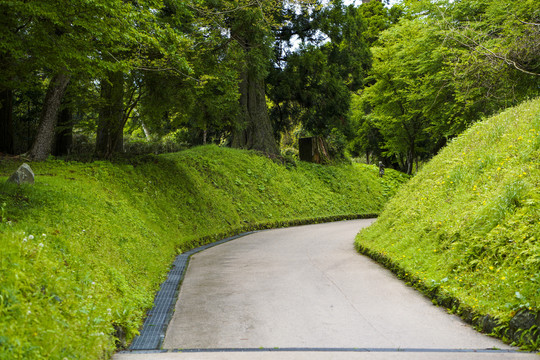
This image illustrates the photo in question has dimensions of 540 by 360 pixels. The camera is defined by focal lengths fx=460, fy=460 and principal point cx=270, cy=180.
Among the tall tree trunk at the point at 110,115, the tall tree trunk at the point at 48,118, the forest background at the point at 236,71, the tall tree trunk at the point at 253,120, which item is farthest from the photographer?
the tall tree trunk at the point at 253,120

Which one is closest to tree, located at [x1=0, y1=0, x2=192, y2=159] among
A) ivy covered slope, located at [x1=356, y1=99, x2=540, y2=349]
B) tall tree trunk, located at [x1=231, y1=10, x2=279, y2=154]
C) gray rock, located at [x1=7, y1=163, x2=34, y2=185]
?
gray rock, located at [x1=7, y1=163, x2=34, y2=185]

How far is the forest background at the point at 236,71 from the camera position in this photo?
923 cm

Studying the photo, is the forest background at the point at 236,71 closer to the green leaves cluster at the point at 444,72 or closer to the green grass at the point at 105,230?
the green leaves cluster at the point at 444,72

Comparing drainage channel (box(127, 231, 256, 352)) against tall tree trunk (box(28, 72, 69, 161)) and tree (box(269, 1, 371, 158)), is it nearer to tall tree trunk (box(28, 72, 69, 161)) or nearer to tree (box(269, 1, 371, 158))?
tall tree trunk (box(28, 72, 69, 161))

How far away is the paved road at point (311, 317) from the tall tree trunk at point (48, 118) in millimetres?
5877

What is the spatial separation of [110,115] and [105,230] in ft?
21.8

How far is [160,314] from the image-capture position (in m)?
6.80

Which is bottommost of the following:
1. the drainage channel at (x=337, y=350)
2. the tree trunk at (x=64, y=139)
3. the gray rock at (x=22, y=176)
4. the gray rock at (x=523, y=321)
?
the drainage channel at (x=337, y=350)

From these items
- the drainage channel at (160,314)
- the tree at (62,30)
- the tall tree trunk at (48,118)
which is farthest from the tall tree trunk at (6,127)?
the drainage channel at (160,314)

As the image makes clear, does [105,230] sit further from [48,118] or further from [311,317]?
[48,118]

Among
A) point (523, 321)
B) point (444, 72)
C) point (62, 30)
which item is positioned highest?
point (444, 72)

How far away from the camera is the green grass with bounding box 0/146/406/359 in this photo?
4.36 metres

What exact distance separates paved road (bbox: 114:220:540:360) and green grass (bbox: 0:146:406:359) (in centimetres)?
77

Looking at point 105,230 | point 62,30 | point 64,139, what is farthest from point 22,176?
point 64,139
